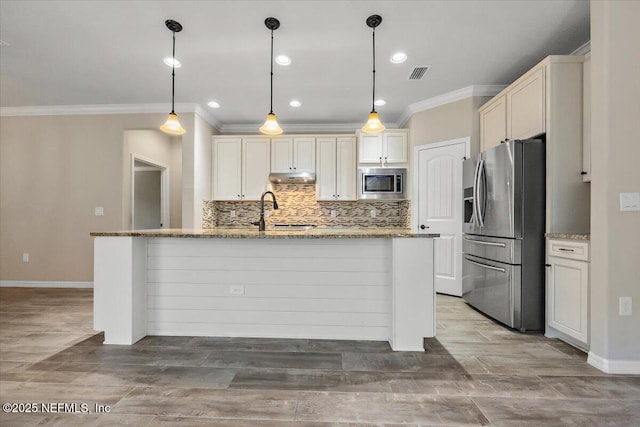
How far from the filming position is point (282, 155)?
4.96m

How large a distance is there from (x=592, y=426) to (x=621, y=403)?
377mm

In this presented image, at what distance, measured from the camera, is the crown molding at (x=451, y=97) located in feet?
12.3

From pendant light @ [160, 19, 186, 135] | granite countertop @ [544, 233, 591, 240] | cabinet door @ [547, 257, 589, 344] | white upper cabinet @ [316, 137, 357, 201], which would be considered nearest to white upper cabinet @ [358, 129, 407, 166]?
white upper cabinet @ [316, 137, 357, 201]

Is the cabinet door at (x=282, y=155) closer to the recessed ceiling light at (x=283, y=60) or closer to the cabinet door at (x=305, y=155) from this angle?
the cabinet door at (x=305, y=155)

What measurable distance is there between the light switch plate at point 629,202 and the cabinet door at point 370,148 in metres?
3.01

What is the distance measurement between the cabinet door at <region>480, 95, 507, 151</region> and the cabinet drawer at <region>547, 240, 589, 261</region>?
1290 millimetres

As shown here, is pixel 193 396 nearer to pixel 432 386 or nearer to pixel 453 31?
pixel 432 386

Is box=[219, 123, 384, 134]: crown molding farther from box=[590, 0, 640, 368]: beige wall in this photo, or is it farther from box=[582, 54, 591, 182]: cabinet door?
box=[590, 0, 640, 368]: beige wall

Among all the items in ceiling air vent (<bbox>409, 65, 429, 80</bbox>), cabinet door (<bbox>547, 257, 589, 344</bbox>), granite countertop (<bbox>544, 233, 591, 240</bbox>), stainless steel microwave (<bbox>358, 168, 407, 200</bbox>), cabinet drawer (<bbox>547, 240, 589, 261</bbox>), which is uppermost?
ceiling air vent (<bbox>409, 65, 429, 80</bbox>)

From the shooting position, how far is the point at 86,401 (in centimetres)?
167

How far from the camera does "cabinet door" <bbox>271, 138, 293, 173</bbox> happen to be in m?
4.96

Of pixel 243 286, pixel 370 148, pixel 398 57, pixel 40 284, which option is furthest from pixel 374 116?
pixel 40 284

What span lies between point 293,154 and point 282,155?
18 centimetres

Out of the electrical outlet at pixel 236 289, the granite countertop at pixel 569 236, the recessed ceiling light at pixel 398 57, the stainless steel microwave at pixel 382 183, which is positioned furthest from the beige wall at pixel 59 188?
the granite countertop at pixel 569 236
